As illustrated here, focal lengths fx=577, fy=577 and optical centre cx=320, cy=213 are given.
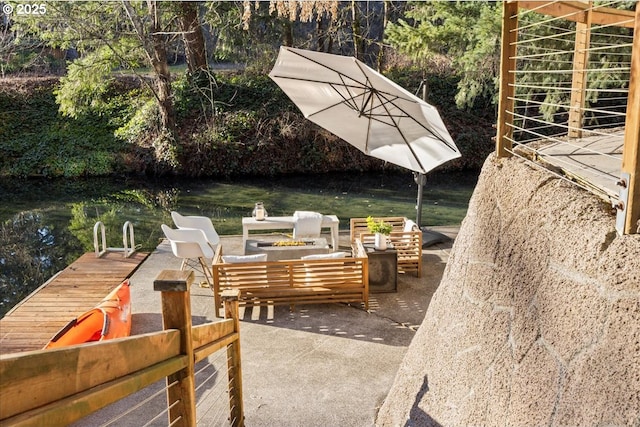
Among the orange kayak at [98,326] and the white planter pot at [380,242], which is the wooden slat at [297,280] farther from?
the orange kayak at [98,326]

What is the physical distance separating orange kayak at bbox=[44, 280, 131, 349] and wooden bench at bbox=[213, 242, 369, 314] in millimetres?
1334

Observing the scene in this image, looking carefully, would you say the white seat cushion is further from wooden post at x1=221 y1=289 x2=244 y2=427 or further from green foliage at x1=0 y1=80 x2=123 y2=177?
green foliage at x1=0 y1=80 x2=123 y2=177

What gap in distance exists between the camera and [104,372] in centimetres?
123

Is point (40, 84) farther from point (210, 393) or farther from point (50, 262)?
point (210, 393)

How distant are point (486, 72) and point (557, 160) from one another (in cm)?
1450

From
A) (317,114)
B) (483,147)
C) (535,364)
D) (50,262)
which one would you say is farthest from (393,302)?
(483,147)

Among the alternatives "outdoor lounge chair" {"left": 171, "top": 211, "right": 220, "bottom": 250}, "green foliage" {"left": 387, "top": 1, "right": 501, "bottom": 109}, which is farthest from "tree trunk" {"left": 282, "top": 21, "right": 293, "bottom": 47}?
"outdoor lounge chair" {"left": 171, "top": 211, "right": 220, "bottom": 250}

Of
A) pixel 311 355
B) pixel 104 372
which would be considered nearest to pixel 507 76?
pixel 104 372

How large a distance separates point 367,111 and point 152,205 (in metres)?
9.43

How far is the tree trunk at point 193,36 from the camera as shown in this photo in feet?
62.8

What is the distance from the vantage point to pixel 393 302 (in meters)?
7.43

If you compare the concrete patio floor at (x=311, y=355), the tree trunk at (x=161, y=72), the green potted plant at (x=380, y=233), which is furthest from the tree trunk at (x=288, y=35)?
the concrete patio floor at (x=311, y=355)

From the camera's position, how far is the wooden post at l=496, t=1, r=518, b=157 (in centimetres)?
317

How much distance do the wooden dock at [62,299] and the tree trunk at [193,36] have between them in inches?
463
